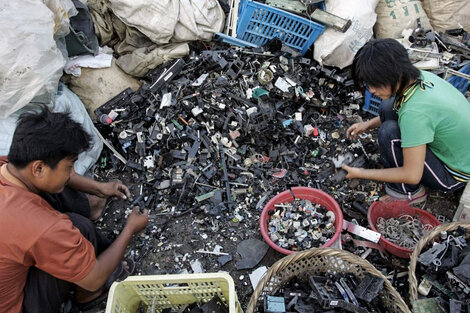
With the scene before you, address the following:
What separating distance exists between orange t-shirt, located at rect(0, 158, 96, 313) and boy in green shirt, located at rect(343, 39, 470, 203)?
248cm

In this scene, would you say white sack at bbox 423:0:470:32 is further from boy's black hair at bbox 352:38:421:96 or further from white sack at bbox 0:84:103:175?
white sack at bbox 0:84:103:175

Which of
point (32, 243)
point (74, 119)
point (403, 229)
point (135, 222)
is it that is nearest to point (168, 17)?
point (74, 119)

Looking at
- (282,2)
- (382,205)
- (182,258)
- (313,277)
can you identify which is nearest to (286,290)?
(313,277)

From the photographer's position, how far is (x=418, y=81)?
2.92 m

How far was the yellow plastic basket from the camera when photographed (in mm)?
2479

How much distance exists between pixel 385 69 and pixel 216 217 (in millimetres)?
2153

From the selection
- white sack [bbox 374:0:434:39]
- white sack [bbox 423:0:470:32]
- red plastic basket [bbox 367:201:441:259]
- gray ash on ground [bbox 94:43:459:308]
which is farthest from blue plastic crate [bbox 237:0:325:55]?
red plastic basket [bbox 367:201:441:259]

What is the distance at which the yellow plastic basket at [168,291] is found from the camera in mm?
2479

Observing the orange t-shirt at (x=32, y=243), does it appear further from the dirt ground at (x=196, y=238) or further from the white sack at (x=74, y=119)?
the white sack at (x=74, y=119)

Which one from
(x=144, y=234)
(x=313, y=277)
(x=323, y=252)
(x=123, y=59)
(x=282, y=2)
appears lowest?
(x=144, y=234)

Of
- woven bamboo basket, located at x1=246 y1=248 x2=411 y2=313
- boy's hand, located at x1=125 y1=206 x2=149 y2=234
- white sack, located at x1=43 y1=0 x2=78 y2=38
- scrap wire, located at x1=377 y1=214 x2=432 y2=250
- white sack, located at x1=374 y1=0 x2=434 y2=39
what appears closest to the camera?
woven bamboo basket, located at x1=246 y1=248 x2=411 y2=313

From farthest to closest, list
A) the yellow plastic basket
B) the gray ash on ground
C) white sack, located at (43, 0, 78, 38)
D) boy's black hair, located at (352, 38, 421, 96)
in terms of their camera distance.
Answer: white sack, located at (43, 0, 78, 38) → the gray ash on ground → boy's black hair, located at (352, 38, 421, 96) → the yellow plastic basket

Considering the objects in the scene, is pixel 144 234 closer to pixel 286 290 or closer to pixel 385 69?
pixel 286 290

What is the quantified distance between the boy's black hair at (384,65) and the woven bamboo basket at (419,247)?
1.23 metres
